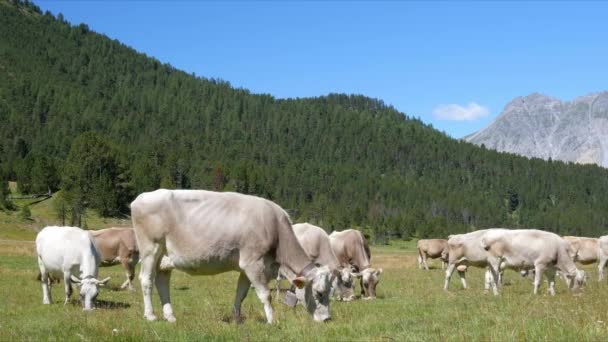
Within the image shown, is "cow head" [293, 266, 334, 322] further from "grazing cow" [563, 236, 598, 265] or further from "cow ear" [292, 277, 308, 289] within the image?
"grazing cow" [563, 236, 598, 265]

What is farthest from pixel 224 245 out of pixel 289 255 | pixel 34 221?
pixel 34 221

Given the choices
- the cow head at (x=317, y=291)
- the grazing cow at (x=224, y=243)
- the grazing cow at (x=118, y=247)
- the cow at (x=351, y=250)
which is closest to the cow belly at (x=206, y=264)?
the grazing cow at (x=224, y=243)

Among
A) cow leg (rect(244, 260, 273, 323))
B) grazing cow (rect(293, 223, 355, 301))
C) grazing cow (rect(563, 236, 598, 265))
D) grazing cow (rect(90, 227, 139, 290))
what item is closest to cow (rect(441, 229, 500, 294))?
grazing cow (rect(293, 223, 355, 301))

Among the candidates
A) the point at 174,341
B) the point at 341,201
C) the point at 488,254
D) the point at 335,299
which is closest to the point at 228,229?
the point at 174,341

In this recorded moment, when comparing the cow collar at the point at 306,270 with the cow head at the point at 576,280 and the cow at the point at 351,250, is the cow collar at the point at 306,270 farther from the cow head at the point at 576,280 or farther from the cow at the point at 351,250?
the cow head at the point at 576,280

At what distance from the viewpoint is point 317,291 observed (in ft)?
41.6

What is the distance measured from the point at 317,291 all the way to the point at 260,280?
48.6 inches

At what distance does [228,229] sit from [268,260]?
112cm

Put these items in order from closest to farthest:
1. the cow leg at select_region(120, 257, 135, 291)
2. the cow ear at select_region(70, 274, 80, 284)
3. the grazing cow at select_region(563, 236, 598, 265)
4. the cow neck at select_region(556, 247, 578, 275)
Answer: the cow ear at select_region(70, 274, 80, 284), the cow neck at select_region(556, 247, 578, 275), the cow leg at select_region(120, 257, 135, 291), the grazing cow at select_region(563, 236, 598, 265)

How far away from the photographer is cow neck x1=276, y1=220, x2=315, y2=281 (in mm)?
13062

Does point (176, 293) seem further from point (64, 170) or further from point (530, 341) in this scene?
point (64, 170)

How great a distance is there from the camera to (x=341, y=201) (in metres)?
188

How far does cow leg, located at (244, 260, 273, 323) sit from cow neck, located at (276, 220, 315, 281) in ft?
1.95

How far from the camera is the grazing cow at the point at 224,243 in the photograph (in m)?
12.7
